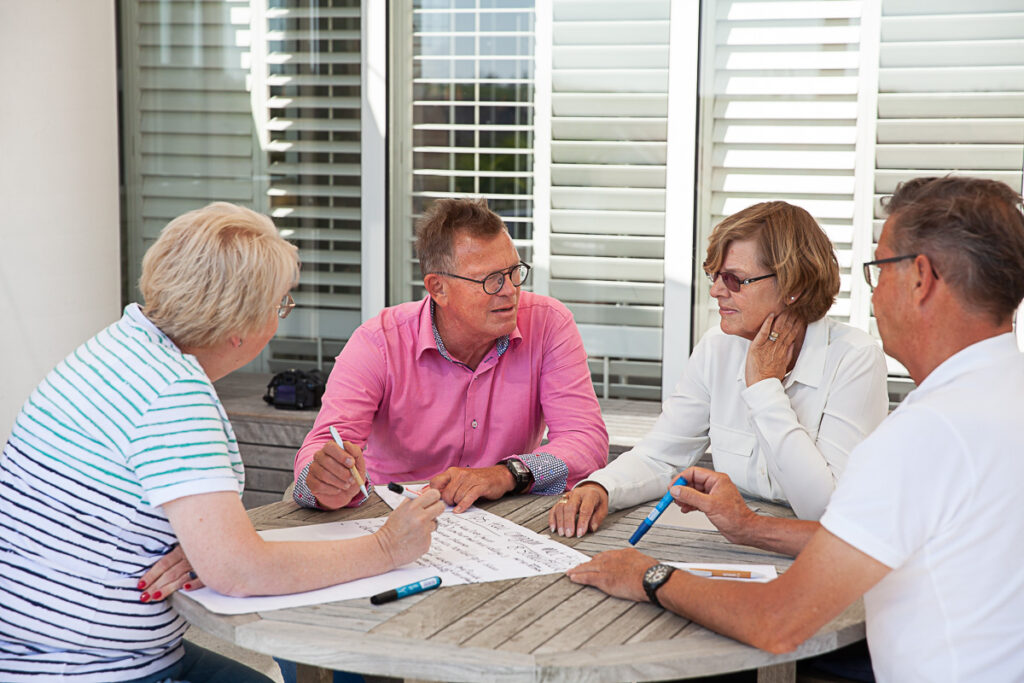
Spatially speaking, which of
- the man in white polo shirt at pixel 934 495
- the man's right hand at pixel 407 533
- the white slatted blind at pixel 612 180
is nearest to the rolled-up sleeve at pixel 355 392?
the man's right hand at pixel 407 533

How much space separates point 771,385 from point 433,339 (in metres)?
0.87

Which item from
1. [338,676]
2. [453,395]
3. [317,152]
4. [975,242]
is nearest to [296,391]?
[317,152]

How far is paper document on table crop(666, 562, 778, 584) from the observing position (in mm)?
1689

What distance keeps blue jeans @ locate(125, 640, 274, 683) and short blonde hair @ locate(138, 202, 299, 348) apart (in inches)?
22.7

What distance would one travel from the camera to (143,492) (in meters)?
1.60

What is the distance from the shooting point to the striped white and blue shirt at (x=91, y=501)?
1583 millimetres

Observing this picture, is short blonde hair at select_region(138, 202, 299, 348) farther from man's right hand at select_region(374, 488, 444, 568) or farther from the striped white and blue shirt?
man's right hand at select_region(374, 488, 444, 568)

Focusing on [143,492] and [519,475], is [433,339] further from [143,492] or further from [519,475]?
[143,492]

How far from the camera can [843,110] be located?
4016 mm

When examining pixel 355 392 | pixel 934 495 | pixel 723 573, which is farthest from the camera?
pixel 355 392

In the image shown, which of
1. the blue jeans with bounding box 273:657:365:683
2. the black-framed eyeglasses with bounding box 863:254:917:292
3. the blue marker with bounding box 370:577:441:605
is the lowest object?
the blue jeans with bounding box 273:657:365:683

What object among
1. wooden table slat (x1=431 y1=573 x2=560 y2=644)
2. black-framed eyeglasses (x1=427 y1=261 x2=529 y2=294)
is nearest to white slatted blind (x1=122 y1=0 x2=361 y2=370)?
black-framed eyeglasses (x1=427 y1=261 x2=529 y2=294)

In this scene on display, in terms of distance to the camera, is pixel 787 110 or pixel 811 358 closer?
pixel 811 358

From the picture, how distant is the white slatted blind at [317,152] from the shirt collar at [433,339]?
2.10m
